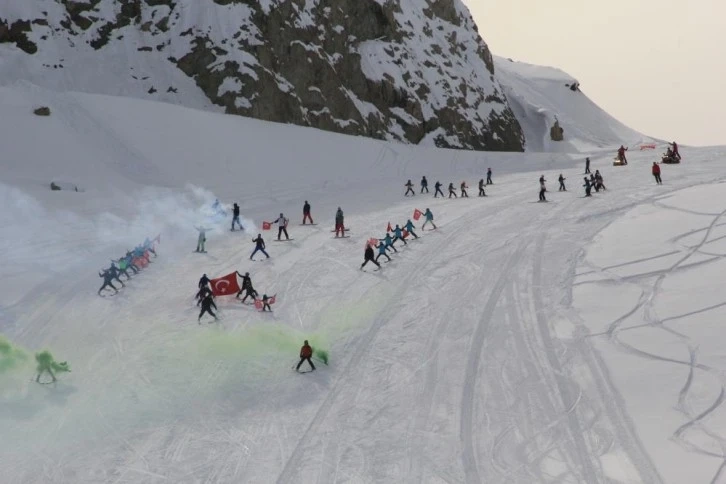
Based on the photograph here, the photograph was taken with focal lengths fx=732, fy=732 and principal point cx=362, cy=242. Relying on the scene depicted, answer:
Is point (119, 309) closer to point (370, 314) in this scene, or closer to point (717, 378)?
point (370, 314)

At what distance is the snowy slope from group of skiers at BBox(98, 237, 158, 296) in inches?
2602

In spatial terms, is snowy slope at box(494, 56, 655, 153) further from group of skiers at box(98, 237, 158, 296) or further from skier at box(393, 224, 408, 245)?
group of skiers at box(98, 237, 158, 296)

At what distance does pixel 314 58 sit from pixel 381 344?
52.0m

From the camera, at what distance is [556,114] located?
97.2 m

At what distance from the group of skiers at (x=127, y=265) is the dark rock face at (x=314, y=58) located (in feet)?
115

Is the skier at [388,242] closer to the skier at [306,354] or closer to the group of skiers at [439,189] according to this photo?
the skier at [306,354]

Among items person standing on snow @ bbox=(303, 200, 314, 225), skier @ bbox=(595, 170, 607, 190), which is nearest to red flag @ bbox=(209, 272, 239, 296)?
person standing on snow @ bbox=(303, 200, 314, 225)

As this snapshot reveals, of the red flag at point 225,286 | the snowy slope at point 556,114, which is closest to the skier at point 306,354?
the red flag at point 225,286

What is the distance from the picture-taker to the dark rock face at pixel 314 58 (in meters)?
60.1

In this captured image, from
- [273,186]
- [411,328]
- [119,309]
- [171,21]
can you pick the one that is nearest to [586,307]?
[411,328]

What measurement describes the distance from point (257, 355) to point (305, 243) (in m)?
10.9

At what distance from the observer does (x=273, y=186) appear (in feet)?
135

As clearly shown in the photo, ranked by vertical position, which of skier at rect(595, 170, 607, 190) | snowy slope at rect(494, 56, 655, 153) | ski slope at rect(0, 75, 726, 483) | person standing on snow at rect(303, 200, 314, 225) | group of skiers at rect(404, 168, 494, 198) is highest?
snowy slope at rect(494, 56, 655, 153)

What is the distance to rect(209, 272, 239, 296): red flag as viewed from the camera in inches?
835
